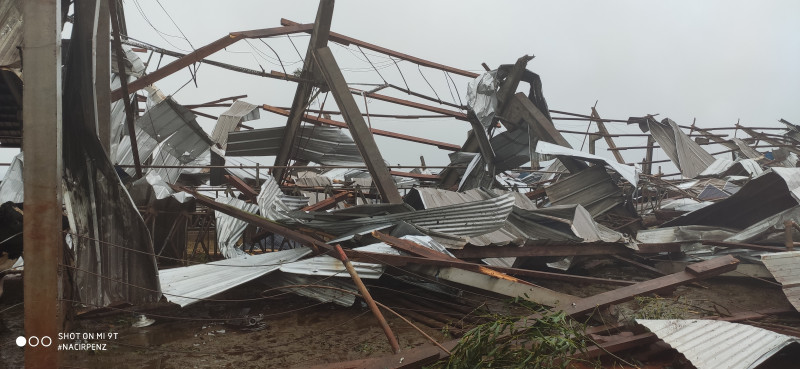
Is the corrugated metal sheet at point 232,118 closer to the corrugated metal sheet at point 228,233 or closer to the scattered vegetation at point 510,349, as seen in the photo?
the corrugated metal sheet at point 228,233

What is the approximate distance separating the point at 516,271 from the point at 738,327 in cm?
222

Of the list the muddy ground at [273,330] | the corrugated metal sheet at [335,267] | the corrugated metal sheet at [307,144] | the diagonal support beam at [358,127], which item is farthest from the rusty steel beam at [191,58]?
the corrugated metal sheet at [335,267]

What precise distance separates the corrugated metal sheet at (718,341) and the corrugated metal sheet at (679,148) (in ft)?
26.2

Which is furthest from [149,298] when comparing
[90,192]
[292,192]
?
[292,192]

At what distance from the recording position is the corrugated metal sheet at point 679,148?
1205 cm

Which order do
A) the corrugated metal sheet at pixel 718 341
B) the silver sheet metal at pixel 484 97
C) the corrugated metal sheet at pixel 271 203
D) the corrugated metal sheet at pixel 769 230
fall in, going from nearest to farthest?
the corrugated metal sheet at pixel 718 341 < the corrugated metal sheet at pixel 271 203 < the corrugated metal sheet at pixel 769 230 < the silver sheet metal at pixel 484 97

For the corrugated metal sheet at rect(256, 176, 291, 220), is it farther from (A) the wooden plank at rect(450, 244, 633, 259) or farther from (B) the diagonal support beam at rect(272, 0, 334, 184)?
(A) the wooden plank at rect(450, 244, 633, 259)

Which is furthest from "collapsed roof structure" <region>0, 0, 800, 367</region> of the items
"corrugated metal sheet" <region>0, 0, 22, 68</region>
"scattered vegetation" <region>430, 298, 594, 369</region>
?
"scattered vegetation" <region>430, 298, 594, 369</region>

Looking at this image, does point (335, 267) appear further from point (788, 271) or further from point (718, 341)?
point (788, 271)

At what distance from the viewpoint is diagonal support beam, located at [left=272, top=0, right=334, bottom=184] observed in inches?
307

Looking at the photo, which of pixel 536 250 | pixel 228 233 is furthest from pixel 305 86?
pixel 536 250

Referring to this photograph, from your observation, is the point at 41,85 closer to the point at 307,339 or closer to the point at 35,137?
the point at 35,137

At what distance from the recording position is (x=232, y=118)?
461 inches

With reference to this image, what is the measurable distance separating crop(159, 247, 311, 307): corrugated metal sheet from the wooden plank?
2.06 metres
